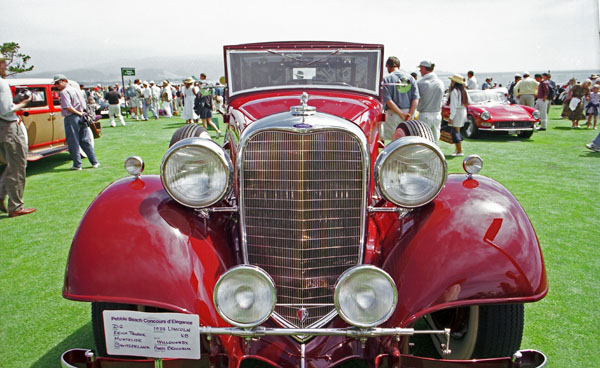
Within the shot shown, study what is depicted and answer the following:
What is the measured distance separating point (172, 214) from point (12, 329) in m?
1.83

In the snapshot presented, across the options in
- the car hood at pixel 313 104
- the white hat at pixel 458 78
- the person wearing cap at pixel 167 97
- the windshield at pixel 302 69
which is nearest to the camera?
the car hood at pixel 313 104

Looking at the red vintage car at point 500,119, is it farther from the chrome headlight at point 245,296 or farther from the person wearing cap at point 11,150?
the chrome headlight at point 245,296

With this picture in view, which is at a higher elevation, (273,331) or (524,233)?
(524,233)

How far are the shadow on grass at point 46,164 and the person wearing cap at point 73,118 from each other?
0.60 metres

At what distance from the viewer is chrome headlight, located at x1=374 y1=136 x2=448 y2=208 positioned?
222 centimetres

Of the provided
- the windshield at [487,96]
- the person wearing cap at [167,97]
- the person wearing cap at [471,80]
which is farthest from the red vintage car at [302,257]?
the person wearing cap at [167,97]

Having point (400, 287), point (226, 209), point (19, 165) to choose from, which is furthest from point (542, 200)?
point (19, 165)

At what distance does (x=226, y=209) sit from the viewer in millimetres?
2381

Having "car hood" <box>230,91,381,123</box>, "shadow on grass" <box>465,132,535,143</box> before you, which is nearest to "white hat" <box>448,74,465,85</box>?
"shadow on grass" <box>465,132,535,143</box>

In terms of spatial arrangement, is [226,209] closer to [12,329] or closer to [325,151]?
[325,151]

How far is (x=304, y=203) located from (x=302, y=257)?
28cm

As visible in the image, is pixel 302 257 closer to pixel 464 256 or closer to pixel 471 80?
pixel 464 256

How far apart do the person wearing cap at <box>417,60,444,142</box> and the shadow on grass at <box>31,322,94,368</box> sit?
5.84 meters

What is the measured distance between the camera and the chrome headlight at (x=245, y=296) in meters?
1.87
